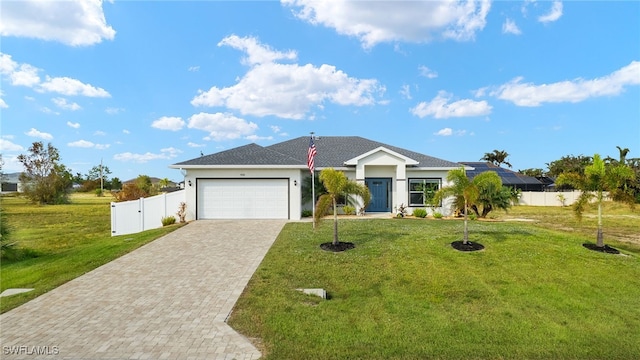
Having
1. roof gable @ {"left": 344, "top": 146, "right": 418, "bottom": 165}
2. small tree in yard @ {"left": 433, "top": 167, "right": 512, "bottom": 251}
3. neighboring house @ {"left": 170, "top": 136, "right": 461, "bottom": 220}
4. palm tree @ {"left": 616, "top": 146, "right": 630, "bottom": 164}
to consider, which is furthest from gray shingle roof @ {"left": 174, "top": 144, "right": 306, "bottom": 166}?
palm tree @ {"left": 616, "top": 146, "right": 630, "bottom": 164}

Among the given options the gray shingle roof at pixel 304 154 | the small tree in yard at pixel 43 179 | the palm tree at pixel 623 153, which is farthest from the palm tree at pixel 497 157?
the small tree in yard at pixel 43 179

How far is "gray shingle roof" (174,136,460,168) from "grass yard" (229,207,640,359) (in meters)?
7.03

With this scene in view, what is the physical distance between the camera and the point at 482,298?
287 inches

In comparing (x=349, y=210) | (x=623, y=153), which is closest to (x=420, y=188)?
(x=349, y=210)

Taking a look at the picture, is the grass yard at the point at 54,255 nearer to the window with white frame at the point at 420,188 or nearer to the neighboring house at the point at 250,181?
the neighboring house at the point at 250,181

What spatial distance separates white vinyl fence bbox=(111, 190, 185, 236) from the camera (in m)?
15.6

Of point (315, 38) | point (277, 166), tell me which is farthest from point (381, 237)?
point (315, 38)

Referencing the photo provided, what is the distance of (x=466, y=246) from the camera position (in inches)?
427

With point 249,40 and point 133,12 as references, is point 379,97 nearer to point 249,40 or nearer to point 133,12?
point 249,40

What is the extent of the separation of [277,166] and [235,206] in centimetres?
315

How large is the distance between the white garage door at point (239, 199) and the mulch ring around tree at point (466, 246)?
9070 mm

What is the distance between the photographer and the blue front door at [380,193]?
20328 millimetres

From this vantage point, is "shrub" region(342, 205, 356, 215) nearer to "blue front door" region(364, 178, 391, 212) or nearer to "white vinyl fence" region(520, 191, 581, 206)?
"blue front door" region(364, 178, 391, 212)

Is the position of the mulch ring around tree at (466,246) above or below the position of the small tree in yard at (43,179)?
below
